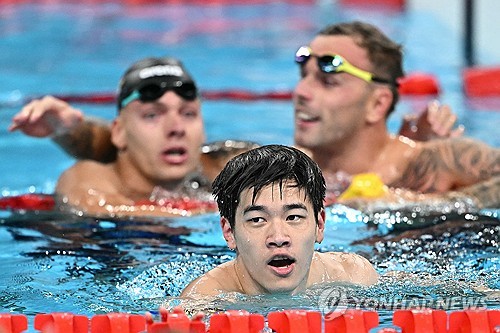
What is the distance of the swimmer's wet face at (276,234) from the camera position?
9.33ft

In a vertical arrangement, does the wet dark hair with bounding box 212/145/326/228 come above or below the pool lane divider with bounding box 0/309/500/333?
above

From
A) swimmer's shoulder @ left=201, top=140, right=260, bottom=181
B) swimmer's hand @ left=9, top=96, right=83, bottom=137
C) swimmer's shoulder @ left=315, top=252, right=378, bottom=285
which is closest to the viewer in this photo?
swimmer's shoulder @ left=315, top=252, right=378, bottom=285

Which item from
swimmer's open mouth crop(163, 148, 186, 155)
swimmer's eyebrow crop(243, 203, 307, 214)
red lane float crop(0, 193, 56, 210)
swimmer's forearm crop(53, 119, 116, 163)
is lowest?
swimmer's eyebrow crop(243, 203, 307, 214)

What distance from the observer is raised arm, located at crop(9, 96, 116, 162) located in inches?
174

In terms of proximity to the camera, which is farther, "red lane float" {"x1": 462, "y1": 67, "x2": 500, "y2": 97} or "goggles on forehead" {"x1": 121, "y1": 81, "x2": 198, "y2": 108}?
"red lane float" {"x1": 462, "y1": 67, "x2": 500, "y2": 97}

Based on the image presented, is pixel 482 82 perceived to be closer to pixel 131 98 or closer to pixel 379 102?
pixel 379 102

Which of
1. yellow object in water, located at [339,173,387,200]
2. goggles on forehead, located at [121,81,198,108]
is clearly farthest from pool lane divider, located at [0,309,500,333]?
goggles on forehead, located at [121,81,198,108]

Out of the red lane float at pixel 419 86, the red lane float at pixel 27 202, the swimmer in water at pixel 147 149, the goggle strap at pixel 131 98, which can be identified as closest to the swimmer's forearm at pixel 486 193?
the swimmer in water at pixel 147 149

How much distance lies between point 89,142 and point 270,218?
2.22 metres

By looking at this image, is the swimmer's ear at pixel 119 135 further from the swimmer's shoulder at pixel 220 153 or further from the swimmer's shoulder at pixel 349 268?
the swimmer's shoulder at pixel 349 268

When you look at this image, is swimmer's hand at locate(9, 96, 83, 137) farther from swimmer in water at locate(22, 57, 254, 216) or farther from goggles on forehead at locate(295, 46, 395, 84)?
goggles on forehead at locate(295, 46, 395, 84)

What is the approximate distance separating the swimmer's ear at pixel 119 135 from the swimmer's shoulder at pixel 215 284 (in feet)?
5.66

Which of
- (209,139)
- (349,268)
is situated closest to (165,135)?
(349,268)

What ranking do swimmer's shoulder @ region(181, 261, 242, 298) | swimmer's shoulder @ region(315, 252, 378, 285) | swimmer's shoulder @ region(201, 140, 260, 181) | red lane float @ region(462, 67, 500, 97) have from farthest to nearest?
red lane float @ region(462, 67, 500, 97), swimmer's shoulder @ region(201, 140, 260, 181), swimmer's shoulder @ region(315, 252, 378, 285), swimmer's shoulder @ region(181, 261, 242, 298)
